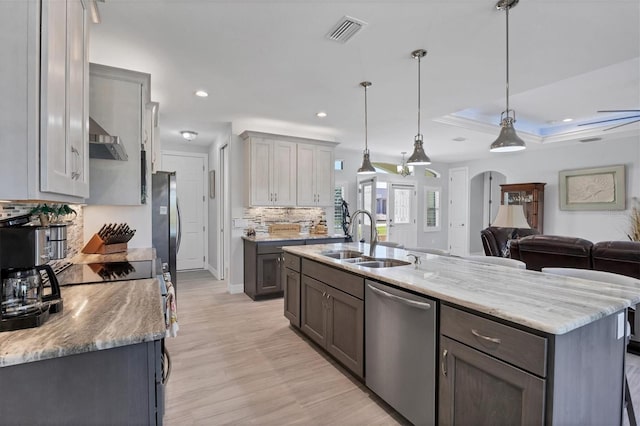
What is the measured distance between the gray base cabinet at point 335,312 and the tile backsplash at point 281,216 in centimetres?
Answer: 224

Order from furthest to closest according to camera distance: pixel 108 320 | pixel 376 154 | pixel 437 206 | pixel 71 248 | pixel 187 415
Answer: pixel 437 206, pixel 376 154, pixel 71 248, pixel 187 415, pixel 108 320

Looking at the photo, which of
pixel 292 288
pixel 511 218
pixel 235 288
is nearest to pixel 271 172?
pixel 235 288

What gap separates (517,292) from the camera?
5.21 feet

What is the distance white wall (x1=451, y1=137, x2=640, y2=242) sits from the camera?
5.59 m

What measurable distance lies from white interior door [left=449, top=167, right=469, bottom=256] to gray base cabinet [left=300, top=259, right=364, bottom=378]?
21.3 ft

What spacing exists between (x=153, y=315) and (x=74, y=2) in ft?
4.78

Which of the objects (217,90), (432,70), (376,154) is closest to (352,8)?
(432,70)

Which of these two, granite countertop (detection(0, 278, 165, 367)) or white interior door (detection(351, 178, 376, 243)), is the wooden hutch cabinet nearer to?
white interior door (detection(351, 178, 376, 243))

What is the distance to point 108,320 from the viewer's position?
1222 mm

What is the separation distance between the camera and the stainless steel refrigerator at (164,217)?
393 centimetres

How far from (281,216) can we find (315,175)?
0.92m

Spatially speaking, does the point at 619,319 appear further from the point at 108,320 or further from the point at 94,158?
the point at 94,158

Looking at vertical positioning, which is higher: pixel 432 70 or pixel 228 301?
pixel 432 70

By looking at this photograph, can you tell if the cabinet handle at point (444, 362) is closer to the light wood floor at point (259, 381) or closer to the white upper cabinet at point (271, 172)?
the light wood floor at point (259, 381)
